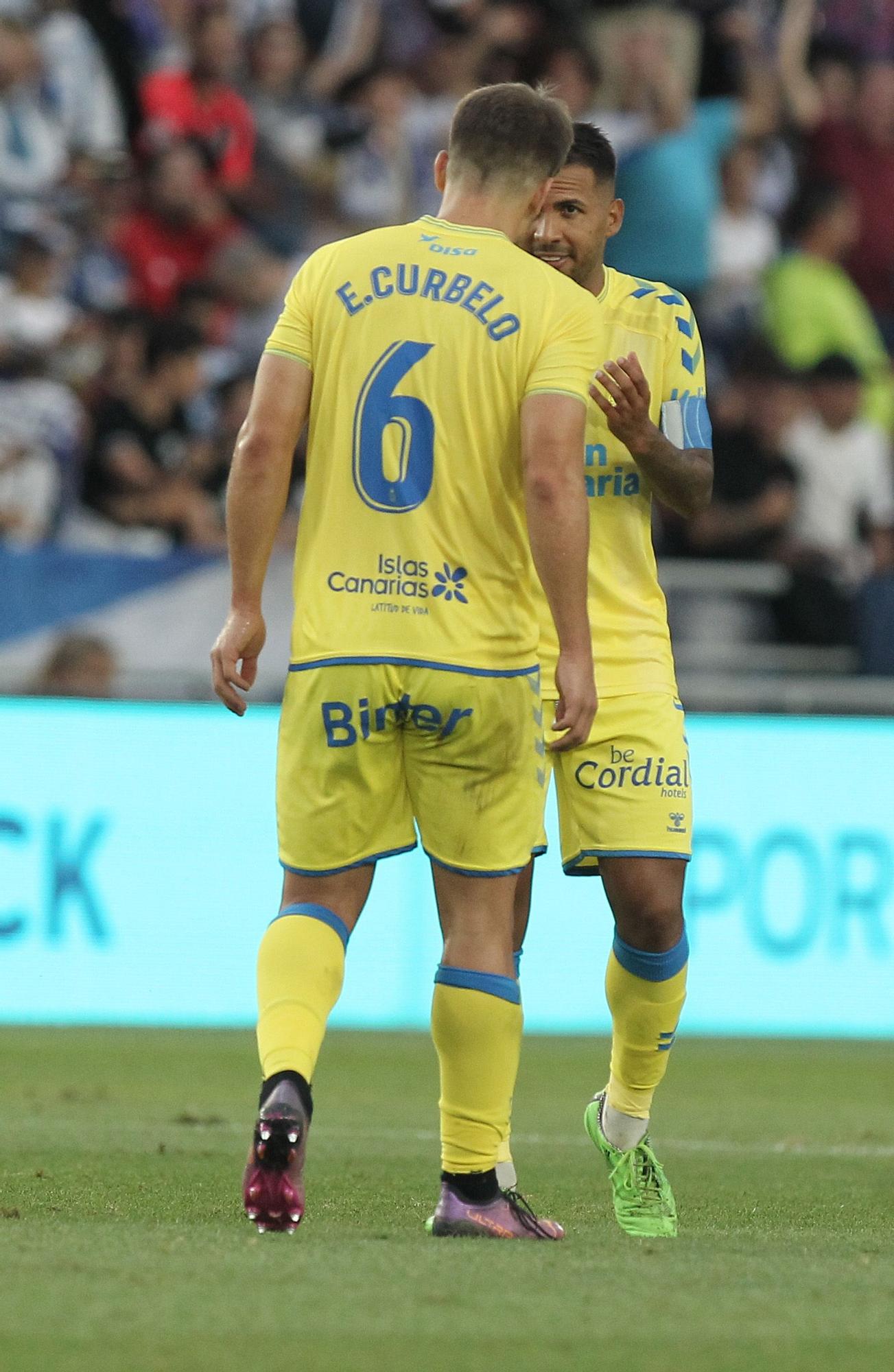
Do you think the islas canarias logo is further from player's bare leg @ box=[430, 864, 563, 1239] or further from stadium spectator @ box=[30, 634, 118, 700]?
stadium spectator @ box=[30, 634, 118, 700]

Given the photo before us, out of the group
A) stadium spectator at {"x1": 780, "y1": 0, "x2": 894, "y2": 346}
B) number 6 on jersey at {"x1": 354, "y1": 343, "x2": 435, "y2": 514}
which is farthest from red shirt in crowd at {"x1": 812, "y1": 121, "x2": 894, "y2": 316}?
number 6 on jersey at {"x1": 354, "y1": 343, "x2": 435, "y2": 514}

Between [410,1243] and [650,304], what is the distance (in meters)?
2.32

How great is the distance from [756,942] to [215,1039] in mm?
2372

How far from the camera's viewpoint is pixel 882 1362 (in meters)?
3.11

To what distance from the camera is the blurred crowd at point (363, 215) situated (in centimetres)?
1188

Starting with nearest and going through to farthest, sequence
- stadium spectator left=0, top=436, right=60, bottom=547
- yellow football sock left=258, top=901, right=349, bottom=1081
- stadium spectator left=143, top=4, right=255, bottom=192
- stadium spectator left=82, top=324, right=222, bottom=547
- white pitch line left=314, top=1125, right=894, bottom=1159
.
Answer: yellow football sock left=258, top=901, right=349, bottom=1081 → white pitch line left=314, top=1125, right=894, bottom=1159 → stadium spectator left=0, top=436, right=60, bottom=547 → stadium spectator left=82, top=324, right=222, bottom=547 → stadium spectator left=143, top=4, right=255, bottom=192

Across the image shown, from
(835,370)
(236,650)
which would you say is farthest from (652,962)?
(835,370)

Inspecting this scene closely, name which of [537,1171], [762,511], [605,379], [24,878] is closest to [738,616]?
[762,511]

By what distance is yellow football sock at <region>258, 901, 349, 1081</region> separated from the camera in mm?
4148

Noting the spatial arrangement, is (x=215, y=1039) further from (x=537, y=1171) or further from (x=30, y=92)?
(x=30, y=92)

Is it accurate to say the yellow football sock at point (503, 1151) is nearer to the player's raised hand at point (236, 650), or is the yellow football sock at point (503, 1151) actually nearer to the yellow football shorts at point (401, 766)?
the yellow football shorts at point (401, 766)

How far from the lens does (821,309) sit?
13688 mm

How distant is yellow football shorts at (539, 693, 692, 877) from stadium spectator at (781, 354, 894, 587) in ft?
24.9

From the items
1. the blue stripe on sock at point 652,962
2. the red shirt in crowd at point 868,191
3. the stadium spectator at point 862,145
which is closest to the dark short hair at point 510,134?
the blue stripe on sock at point 652,962
